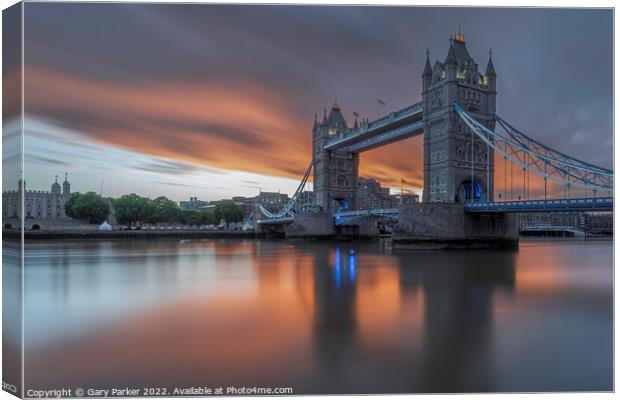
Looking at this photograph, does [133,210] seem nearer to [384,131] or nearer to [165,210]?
[165,210]

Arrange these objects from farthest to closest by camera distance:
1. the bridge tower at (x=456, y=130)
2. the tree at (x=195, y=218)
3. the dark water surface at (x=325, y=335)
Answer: the tree at (x=195, y=218), the bridge tower at (x=456, y=130), the dark water surface at (x=325, y=335)

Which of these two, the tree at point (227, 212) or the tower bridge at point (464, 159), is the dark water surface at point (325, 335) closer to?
the tower bridge at point (464, 159)

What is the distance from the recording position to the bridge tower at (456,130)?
2162 centimetres

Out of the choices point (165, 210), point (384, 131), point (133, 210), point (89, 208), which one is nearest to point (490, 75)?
point (384, 131)

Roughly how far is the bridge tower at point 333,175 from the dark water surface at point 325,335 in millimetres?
28122

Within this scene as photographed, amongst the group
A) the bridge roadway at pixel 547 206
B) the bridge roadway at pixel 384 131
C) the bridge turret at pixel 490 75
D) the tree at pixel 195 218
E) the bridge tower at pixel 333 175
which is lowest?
the tree at pixel 195 218

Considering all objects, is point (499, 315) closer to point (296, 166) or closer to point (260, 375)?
point (260, 375)

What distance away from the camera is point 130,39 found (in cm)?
532

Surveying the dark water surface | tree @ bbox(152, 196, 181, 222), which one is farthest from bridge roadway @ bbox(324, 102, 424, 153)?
tree @ bbox(152, 196, 181, 222)

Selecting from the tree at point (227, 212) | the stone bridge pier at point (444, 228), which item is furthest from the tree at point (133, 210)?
the stone bridge pier at point (444, 228)

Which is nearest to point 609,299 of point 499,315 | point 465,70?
point 499,315

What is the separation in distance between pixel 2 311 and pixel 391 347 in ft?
12.5

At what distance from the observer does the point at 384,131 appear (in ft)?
98.4

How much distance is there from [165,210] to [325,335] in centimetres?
4364
